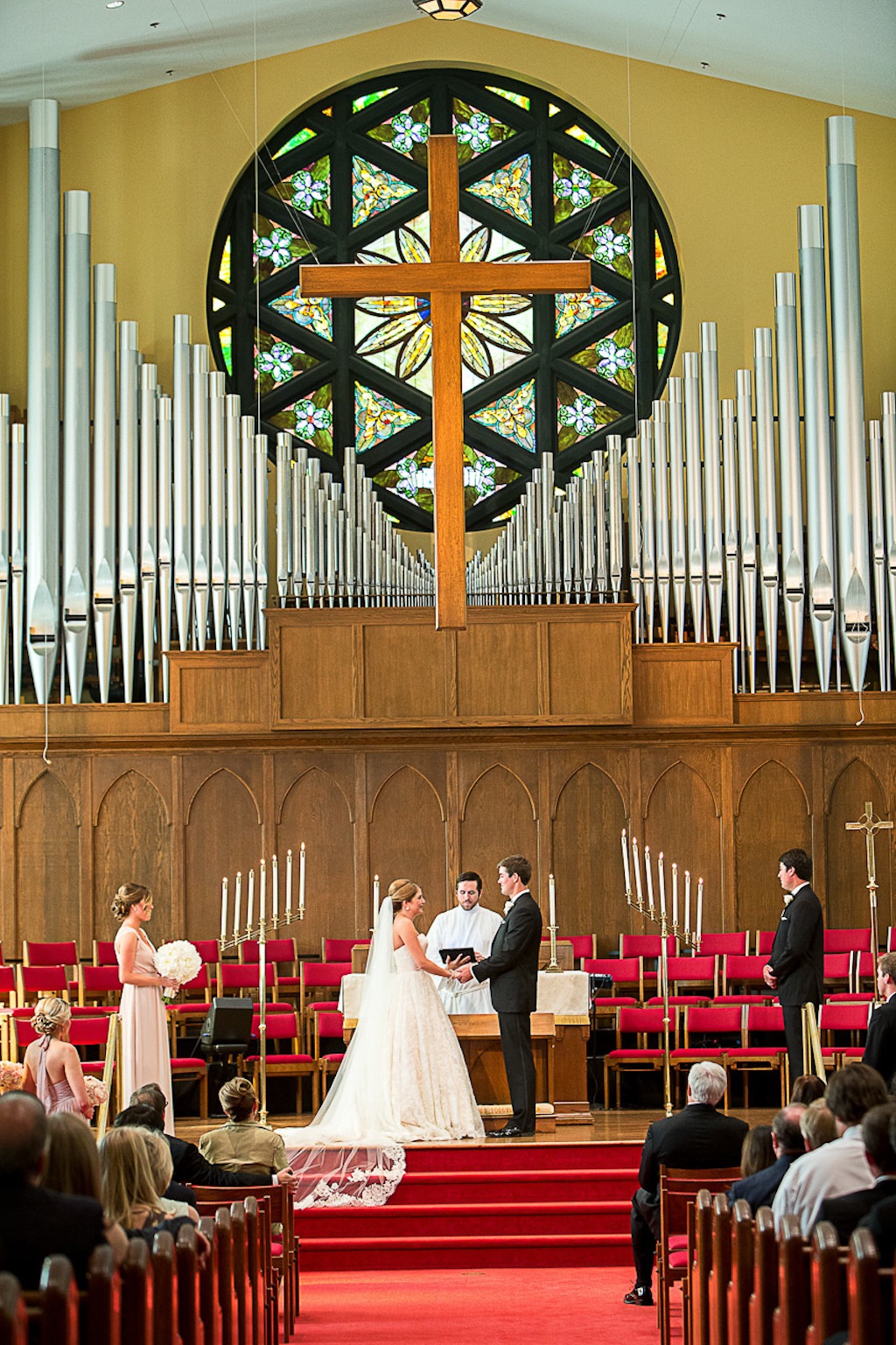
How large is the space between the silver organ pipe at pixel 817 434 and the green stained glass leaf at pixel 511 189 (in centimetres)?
314

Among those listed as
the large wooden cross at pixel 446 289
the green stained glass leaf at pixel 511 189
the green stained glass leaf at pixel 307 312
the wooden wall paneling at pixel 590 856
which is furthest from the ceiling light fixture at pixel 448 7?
the wooden wall paneling at pixel 590 856

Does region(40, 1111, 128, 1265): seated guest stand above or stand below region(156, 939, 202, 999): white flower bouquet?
→ below

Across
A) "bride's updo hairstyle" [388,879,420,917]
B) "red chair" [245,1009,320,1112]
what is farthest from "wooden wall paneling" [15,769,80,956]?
"bride's updo hairstyle" [388,879,420,917]

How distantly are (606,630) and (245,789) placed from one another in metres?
3.35

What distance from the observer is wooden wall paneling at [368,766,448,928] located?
1487 cm

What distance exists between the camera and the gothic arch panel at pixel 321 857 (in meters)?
14.8

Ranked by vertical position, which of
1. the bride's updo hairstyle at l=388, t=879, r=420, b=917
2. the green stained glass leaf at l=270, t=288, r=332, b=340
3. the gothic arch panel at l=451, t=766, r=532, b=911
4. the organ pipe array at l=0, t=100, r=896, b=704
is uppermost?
the green stained glass leaf at l=270, t=288, r=332, b=340

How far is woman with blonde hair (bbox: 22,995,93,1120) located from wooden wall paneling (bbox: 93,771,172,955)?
6.59 meters

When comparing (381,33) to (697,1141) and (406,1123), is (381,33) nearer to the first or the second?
(406,1123)

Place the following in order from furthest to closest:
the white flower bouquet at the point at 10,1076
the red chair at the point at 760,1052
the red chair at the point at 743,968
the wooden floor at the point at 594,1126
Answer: the red chair at the point at 743,968
the red chair at the point at 760,1052
the wooden floor at the point at 594,1126
the white flower bouquet at the point at 10,1076

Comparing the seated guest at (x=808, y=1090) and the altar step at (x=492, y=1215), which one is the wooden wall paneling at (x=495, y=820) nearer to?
the altar step at (x=492, y=1215)

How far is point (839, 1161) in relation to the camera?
531 cm

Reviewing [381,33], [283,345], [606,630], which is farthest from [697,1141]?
[381,33]

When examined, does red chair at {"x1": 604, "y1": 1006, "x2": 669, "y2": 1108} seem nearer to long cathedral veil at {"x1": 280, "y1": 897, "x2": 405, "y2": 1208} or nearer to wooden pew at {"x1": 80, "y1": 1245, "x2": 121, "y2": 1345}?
long cathedral veil at {"x1": 280, "y1": 897, "x2": 405, "y2": 1208}
